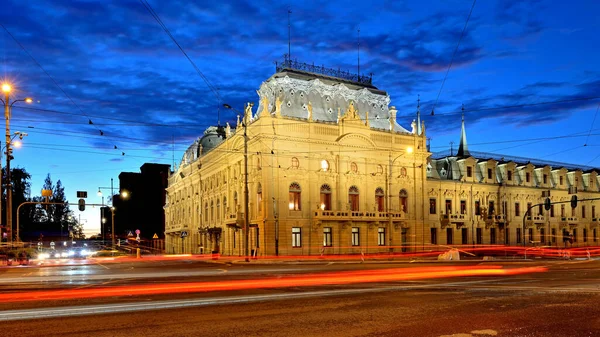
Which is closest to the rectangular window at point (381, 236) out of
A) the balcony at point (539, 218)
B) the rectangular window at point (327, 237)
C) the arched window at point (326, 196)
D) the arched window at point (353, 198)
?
the arched window at point (353, 198)

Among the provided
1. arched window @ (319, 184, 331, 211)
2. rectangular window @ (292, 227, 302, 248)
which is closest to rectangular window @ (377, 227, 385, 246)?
arched window @ (319, 184, 331, 211)

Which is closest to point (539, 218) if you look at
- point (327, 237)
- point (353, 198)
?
point (353, 198)

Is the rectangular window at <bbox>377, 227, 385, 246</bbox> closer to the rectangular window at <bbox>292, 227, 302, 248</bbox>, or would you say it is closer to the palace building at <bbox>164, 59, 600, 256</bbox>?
the palace building at <bbox>164, 59, 600, 256</bbox>

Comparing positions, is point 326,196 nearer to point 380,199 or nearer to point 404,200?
point 380,199

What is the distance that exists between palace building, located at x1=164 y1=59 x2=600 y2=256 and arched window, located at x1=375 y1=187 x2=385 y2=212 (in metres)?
0.14

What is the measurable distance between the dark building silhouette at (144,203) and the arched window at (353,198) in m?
69.0

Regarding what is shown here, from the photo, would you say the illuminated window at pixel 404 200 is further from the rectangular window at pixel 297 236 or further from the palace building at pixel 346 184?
the rectangular window at pixel 297 236

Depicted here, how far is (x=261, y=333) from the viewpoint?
9.84 m

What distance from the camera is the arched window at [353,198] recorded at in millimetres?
53125

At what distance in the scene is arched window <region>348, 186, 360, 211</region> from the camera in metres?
53.1

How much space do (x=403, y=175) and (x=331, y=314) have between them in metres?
46.1

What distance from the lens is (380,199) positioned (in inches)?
2184

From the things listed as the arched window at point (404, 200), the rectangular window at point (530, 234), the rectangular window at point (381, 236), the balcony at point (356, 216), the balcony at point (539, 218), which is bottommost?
the rectangular window at point (530, 234)

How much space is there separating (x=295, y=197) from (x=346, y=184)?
5455 millimetres
